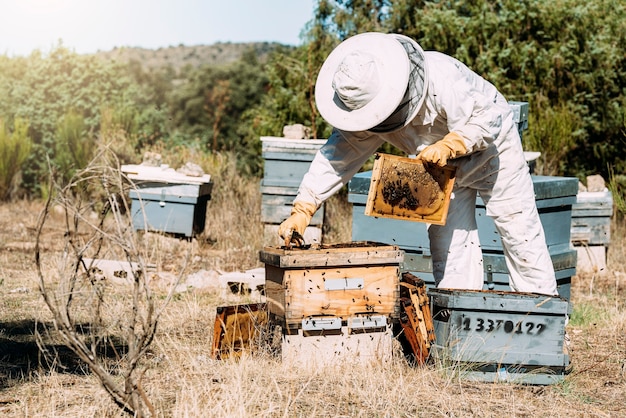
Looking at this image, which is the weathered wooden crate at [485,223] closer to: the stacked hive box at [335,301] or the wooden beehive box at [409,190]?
the wooden beehive box at [409,190]

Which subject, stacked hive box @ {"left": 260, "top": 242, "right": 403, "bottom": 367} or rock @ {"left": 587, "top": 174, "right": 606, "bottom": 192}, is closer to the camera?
stacked hive box @ {"left": 260, "top": 242, "right": 403, "bottom": 367}

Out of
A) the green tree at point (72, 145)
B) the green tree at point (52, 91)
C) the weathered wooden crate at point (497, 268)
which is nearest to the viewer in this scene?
the weathered wooden crate at point (497, 268)

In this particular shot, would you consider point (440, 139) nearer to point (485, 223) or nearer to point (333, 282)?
point (333, 282)

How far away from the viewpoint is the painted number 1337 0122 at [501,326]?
409 cm

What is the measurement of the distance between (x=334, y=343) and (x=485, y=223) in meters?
1.87

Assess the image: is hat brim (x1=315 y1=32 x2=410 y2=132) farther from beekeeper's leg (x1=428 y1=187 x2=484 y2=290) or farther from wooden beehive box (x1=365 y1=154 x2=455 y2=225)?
beekeeper's leg (x1=428 y1=187 x2=484 y2=290)

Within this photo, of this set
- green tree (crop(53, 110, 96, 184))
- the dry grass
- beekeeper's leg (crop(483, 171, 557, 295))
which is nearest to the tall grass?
green tree (crop(53, 110, 96, 184))

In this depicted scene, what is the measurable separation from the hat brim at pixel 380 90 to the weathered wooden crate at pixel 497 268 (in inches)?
65.6

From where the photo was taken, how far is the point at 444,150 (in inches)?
163

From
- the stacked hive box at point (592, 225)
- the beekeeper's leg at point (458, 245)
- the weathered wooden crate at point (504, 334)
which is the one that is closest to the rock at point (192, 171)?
the stacked hive box at point (592, 225)

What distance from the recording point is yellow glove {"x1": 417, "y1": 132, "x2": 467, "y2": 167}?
414 cm

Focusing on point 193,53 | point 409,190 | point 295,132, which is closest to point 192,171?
point 295,132

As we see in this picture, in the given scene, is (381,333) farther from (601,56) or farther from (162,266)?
(601,56)

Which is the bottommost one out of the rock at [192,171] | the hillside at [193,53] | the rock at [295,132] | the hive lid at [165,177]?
the hive lid at [165,177]
